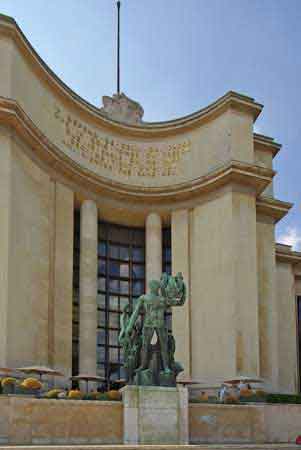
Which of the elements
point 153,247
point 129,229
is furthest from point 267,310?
point 129,229

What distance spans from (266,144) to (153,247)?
26.9 feet

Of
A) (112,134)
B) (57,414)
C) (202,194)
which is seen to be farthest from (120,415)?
(112,134)

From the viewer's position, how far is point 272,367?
3288cm

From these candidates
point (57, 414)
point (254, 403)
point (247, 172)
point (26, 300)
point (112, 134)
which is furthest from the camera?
point (112, 134)

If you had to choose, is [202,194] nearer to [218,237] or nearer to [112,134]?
[218,237]

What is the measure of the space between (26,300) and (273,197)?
15200 mm

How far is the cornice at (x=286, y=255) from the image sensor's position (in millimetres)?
38281

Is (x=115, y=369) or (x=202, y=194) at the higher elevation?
(x=202, y=194)

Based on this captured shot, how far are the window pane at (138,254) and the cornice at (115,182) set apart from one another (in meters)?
2.88

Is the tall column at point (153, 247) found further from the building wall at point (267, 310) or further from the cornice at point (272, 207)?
the cornice at point (272, 207)

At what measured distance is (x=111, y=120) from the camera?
3541 centimetres

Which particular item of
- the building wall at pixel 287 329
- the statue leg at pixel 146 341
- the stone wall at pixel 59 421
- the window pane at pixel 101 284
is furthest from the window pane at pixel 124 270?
the stone wall at pixel 59 421

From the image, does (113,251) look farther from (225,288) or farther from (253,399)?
(253,399)

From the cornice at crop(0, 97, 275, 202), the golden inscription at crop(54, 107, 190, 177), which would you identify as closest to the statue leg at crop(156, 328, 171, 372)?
the cornice at crop(0, 97, 275, 202)
